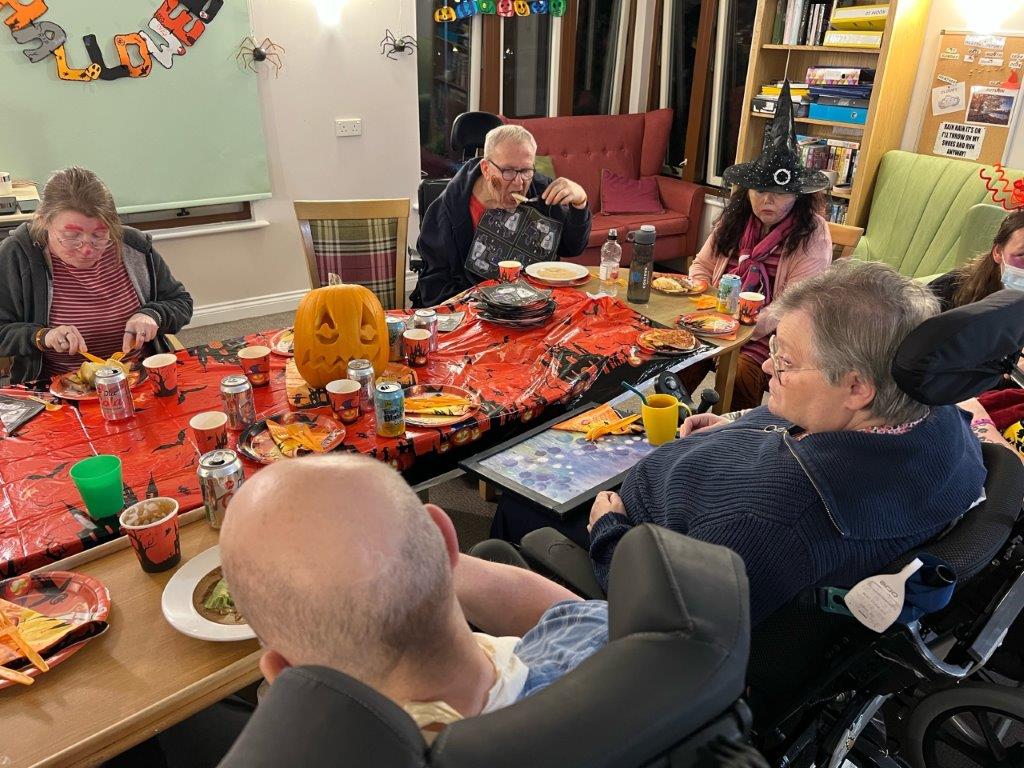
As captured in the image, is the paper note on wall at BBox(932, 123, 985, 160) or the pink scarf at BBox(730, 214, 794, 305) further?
the paper note on wall at BBox(932, 123, 985, 160)

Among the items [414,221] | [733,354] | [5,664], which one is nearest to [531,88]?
[414,221]

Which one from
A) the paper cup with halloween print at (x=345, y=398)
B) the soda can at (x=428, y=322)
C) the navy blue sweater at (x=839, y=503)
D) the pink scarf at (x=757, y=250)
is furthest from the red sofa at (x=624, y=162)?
the navy blue sweater at (x=839, y=503)

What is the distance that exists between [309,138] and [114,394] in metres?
2.87

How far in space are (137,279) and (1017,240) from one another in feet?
8.75

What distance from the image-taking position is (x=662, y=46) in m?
5.40

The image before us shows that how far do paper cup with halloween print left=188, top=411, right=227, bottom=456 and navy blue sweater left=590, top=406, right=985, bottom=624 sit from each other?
1.01 meters

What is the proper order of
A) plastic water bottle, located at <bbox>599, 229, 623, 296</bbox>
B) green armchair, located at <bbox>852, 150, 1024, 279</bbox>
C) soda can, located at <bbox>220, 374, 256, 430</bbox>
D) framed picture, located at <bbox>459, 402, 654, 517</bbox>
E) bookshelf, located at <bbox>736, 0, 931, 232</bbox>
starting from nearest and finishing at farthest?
framed picture, located at <bbox>459, 402, 654, 517</bbox> < soda can, located at <bbox>220, 374, 256, 430</bbox> < plastic water bottle, located at <bbox>599, 229, 623, 296</bbox> < green armchair, located at <bbox>852, 150, 1024, 279</bbox> < bookshelf, located at <bbox>736, 0, 931, 232</bbox>

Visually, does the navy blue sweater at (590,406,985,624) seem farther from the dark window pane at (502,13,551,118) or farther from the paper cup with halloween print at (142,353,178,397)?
the dark window pane at (502,13,551,118)

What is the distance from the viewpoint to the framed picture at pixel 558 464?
153 cm

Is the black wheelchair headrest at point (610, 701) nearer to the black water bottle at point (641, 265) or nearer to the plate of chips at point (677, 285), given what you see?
the black water bottle at point (641, 265)

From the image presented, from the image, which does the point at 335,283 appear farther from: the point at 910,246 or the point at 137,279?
the point at 910,246

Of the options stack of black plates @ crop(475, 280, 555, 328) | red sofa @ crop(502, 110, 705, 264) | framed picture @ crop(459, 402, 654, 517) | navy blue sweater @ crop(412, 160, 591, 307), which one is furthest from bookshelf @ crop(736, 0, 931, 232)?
framed picture @ crop(459, 402, 654, 517)

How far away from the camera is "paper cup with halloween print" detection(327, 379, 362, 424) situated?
1.66 m

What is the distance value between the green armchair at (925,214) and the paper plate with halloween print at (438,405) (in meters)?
2.71
